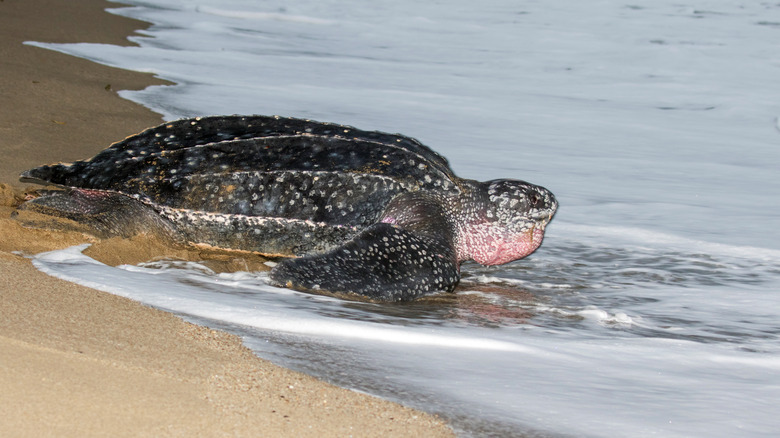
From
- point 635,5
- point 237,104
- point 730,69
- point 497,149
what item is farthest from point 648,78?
point 635,5

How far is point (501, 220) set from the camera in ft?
11.1

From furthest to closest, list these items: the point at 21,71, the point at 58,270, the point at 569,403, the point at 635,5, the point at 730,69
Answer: the point at 635,5 < the point at 730,69 < the point at 21,71 < the point at 58,270 < the point at 569,403

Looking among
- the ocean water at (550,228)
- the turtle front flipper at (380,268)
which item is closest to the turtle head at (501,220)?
the ocean water at (550,228)

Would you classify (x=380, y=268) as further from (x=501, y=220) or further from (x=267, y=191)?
(x=501, y=220)

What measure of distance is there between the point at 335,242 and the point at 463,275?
593 millimetres

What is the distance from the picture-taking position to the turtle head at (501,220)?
339 cm

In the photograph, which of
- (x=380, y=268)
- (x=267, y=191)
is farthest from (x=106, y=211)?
(x=380, y=268)

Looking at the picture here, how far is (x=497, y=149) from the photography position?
6.13 meters

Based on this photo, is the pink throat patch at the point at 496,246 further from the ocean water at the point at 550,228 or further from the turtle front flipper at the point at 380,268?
the turtle front flipper at the point at 380,268

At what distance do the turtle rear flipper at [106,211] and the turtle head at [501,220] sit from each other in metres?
1.19

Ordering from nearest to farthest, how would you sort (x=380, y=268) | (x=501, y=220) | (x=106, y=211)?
1. (x=380, y=268)
2. (x=106, y=211)
3. (x=501, y=220)

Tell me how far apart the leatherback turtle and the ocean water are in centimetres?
27

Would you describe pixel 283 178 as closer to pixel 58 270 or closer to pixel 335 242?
pixel 335 242

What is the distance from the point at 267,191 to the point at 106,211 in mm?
603
